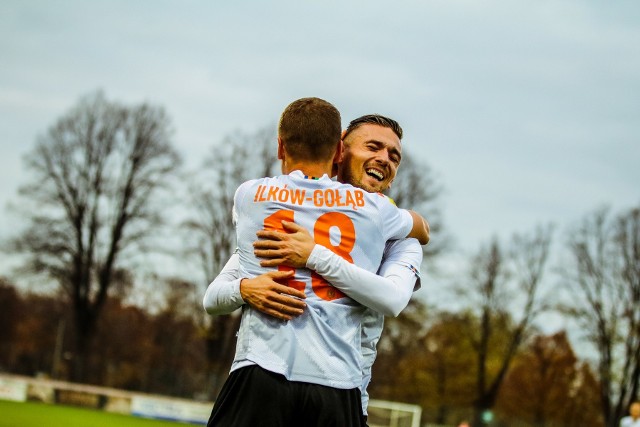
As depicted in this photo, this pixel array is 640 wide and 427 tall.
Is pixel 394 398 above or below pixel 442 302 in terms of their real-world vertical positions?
below

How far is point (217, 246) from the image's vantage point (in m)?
35.8

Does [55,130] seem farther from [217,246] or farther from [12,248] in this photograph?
[217,246]

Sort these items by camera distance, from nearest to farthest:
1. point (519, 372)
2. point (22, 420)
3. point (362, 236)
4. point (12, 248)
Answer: point (362, 236) → point (22, 420) → point (12, 248) → point (519, 372)

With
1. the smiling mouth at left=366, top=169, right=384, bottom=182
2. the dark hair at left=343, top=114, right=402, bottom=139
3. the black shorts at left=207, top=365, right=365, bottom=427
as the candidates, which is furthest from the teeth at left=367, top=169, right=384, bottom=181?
the black shorts at left=207, top=365, right=365, bottom=427

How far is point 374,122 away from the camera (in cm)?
397

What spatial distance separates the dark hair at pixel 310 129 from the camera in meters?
3.23

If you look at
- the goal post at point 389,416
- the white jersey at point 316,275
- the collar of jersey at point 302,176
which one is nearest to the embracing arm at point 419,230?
the white jersey at point 316,275

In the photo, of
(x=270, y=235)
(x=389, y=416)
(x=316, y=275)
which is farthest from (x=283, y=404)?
(x=389, y=416)

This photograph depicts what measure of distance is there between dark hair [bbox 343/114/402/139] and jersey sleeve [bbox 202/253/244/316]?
90 centimetres

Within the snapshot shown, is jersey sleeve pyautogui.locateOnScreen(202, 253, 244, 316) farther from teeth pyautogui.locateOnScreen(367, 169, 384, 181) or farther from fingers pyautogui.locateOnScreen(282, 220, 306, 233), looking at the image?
teeth pyautogui.locateOnScreen(367, 169, 384, 181)

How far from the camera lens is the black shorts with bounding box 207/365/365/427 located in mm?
3037

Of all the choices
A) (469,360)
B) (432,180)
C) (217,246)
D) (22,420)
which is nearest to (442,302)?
(432,180)

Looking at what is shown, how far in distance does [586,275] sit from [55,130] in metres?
25.3

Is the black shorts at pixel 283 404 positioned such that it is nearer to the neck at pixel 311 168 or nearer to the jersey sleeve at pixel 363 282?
the jersey sleeve at pixel 363 282
